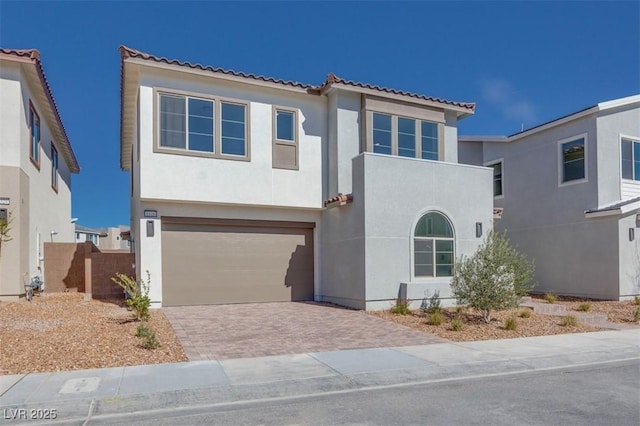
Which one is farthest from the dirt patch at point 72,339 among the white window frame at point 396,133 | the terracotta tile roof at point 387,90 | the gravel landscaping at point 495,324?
the terracotta tile roof at point 387,90

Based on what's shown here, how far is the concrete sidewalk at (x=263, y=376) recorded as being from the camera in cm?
546

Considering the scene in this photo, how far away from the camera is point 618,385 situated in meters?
6.55

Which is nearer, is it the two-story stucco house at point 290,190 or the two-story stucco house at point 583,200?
the two-story stucco house at point 290,190

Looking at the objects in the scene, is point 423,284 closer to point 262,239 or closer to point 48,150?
point 262,239

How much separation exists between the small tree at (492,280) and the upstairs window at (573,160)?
7.17 m

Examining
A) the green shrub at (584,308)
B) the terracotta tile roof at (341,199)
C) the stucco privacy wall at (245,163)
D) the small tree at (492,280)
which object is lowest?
the green shrub at (584,308)

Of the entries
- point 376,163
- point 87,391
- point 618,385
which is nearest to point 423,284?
point 376,163

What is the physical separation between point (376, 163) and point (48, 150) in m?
13.0

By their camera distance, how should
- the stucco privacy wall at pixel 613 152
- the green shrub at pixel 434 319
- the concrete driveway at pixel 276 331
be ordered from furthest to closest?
the stucco privacy wall at pixel 613 152 → the green shrub at pixel 434 319 → the concrete driveway at pixel 276 331

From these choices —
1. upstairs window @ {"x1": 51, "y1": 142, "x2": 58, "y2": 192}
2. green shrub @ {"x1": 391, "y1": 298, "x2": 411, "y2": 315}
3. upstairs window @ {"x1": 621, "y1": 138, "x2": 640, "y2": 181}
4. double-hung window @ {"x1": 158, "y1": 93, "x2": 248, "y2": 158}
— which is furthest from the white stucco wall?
upstairs window @ {"x1": 621, "y1": 138, "x2": 640, "y2": 181}

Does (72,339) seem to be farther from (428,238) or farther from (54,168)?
(54,168)

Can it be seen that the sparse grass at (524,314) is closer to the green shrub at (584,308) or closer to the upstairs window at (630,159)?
the green shrub at (584,308)

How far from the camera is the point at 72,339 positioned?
Result: 841cm

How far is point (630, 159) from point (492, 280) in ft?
32.6
